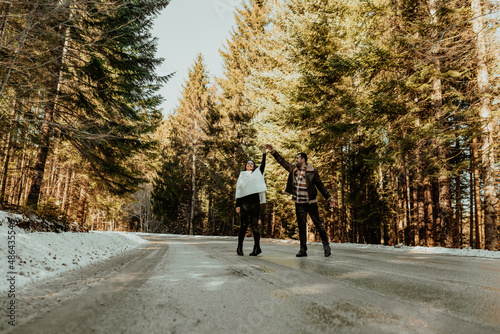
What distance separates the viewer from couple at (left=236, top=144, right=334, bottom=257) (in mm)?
5668

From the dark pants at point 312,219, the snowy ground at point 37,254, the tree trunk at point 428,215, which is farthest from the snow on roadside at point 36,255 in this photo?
the tree trunk at point 428,215

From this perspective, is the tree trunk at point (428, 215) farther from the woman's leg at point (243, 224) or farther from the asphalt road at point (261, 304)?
the asphalt road at point (261, 304)

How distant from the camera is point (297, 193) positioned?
5.77 metres

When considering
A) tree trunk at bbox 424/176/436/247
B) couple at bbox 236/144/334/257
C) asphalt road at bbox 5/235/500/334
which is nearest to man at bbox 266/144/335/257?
couple at bbox 236/144/334/257

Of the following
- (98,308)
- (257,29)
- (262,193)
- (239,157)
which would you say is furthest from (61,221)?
(257,29)

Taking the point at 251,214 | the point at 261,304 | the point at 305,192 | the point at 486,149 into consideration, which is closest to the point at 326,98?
the point at 486,149

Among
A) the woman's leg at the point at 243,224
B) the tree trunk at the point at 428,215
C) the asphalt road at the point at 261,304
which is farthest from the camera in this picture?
the tree trunk at the point at 428,215

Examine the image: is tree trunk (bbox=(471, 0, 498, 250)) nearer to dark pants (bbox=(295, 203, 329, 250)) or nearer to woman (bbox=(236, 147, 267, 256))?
dark pants (bbox=(295, 203, 329, 250))

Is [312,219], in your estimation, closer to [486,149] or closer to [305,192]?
[305,192]

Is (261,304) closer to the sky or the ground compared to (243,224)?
closer to the ground

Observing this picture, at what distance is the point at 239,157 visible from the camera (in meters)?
25.4

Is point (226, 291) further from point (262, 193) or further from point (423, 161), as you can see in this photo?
point (423, 161)

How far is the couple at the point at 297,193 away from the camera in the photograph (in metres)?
5.67

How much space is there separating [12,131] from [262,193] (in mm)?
8265
